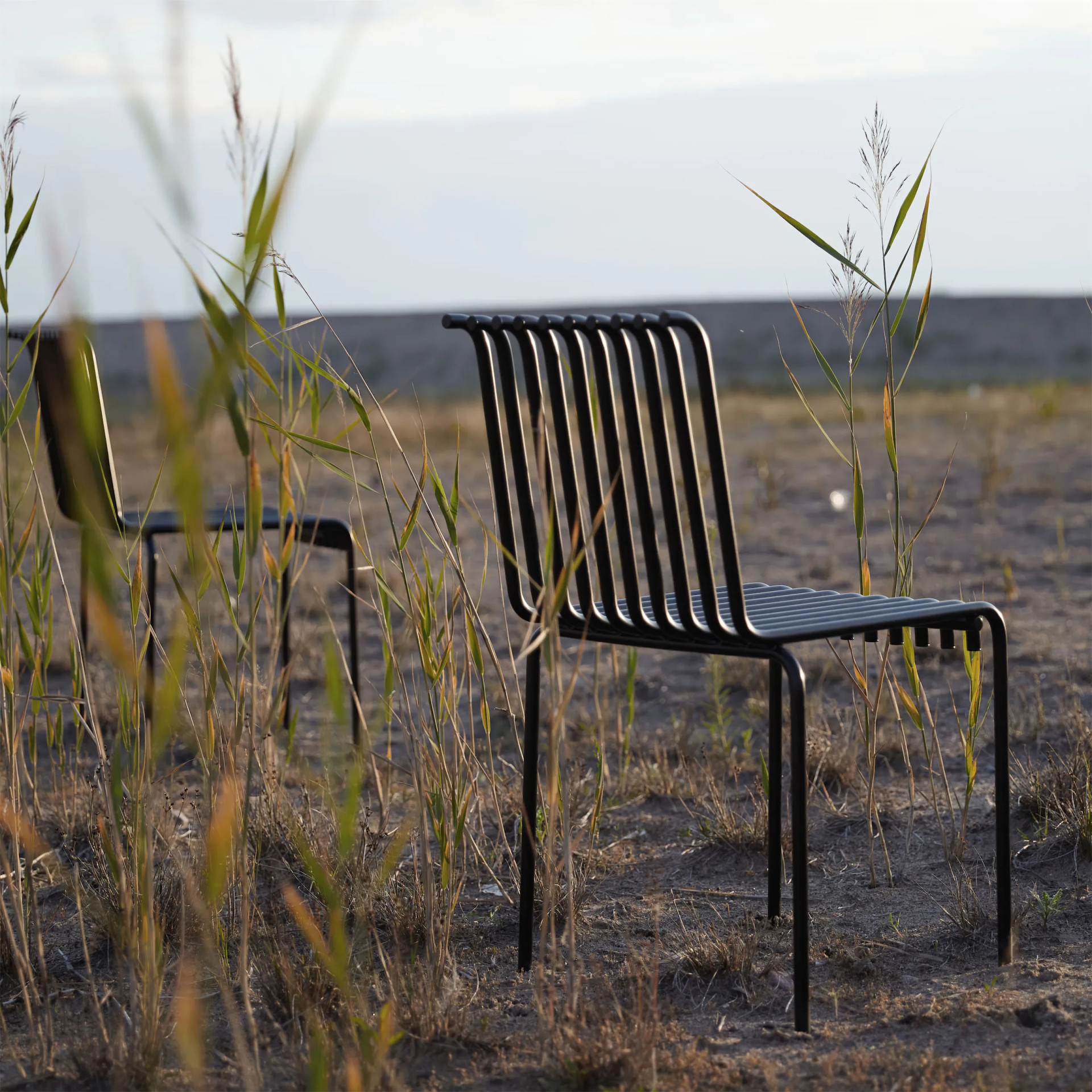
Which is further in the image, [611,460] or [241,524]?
[241,524]

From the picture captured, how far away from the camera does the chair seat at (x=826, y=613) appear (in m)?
1.69

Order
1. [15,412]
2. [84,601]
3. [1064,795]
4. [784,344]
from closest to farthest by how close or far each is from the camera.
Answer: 1. [15,412]
2. [1064,795]
3. [84,601]
4. [784,344]

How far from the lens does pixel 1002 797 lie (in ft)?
6.36

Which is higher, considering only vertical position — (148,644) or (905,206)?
(905,206)

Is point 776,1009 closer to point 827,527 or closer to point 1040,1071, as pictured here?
point 1040,1071

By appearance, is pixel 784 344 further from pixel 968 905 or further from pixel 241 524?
pixel 968 905

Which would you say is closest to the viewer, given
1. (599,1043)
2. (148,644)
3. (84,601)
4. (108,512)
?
(599,1043)

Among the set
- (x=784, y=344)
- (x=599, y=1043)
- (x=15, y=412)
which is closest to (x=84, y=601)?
(x=15, y=412)

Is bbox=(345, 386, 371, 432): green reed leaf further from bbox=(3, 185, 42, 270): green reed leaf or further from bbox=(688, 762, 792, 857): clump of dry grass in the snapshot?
bbox=(688, 762, 792, 857): clump of dry grass

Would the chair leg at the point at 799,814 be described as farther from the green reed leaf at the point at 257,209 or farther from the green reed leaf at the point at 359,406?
the green reed leaf at the point at 257,209

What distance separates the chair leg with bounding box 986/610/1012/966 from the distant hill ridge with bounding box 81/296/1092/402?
26.4 m

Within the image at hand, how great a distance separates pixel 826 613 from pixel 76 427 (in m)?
1.09

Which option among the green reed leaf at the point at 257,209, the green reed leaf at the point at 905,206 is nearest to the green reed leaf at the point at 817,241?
the green reed leaf at the point at 905,206

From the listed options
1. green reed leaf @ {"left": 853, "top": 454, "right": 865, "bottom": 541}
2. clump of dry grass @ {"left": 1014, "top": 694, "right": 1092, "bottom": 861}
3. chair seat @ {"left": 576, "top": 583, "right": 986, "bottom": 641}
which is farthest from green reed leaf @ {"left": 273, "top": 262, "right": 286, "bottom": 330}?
clump of dry grass @ {"left": 1014, "top": 694, "right": 1092, "bottom": 861}
